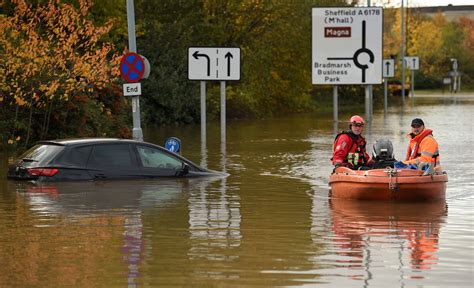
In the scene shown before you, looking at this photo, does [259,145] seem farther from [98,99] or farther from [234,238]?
[234,238]

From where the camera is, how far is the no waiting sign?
123 ft

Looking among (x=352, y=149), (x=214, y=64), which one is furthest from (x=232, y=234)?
(x=214, y=64)

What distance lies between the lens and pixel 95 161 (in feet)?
74.4

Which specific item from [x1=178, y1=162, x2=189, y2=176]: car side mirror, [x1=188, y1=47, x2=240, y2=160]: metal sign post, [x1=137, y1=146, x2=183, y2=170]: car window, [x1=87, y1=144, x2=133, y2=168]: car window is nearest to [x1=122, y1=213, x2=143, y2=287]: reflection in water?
[x1=87, y1=144, x2=133, y2=168]: car window

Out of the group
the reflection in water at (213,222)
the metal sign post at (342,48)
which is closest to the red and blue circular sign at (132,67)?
the reflection in water at (213,222)

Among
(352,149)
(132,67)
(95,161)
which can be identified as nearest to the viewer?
(352,149)

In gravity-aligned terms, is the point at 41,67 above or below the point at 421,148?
above

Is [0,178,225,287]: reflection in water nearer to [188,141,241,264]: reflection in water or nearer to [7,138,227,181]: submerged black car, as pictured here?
[7,138,227,181]: submerged black car

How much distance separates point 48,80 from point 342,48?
10.4 metres

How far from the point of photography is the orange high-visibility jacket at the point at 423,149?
20.6 metres

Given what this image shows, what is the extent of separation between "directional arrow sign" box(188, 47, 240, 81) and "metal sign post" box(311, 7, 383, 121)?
496cm

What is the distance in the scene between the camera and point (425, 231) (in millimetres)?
16375

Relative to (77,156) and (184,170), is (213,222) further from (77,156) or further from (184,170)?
(184,170)

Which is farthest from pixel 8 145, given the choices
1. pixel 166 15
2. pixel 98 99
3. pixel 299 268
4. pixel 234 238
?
pixel 166 15
